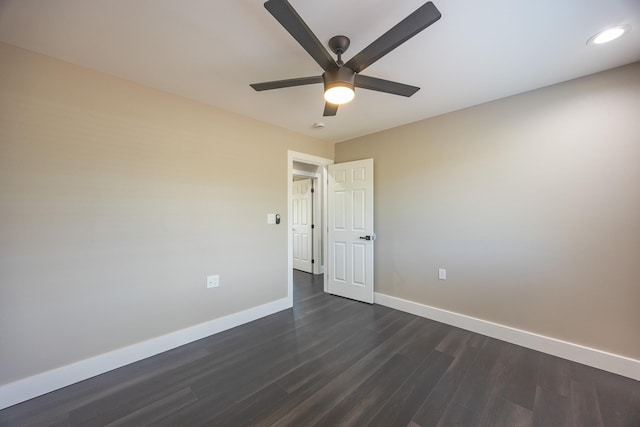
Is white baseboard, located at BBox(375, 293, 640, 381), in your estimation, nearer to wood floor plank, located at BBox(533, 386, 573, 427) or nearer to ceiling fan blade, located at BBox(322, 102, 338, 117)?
wood floor plank, located at BBox(533, 386, 573, 427)

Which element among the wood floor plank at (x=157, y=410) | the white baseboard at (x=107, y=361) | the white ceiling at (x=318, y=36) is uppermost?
the white ceiling at (x=318, y=36)

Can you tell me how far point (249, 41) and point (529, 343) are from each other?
365cm

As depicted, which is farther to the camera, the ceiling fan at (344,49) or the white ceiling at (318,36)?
the white ceiling at (318,36)

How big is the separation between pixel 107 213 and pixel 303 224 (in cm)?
384

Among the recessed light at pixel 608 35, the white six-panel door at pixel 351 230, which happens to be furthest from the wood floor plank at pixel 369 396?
the recessed light at pixel 608 35

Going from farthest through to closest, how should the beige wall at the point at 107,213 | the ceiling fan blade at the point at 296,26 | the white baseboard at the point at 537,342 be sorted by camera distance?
1. the white baseboard at the point at 537,342
2. the beige wall at the point at 107,213
3. the ceiling fan blade at the point at 296,26

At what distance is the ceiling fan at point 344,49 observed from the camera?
116cm

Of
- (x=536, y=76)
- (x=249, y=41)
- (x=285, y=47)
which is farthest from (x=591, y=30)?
(x=249, y=41)

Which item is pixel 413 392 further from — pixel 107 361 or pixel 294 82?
pixel 107 361

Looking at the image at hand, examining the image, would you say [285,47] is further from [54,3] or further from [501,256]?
[501,256]

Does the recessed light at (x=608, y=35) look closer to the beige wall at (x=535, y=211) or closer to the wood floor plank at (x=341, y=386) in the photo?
the beige wall at (x=535, y=211)

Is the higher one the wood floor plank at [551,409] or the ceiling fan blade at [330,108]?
the ceiling fan blade at [330,108]

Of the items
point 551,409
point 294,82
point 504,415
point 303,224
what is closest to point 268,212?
point 294,82

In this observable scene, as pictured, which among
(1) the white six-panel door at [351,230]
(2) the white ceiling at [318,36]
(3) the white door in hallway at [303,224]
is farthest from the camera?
(3) the white door in hallway at [303,224]
